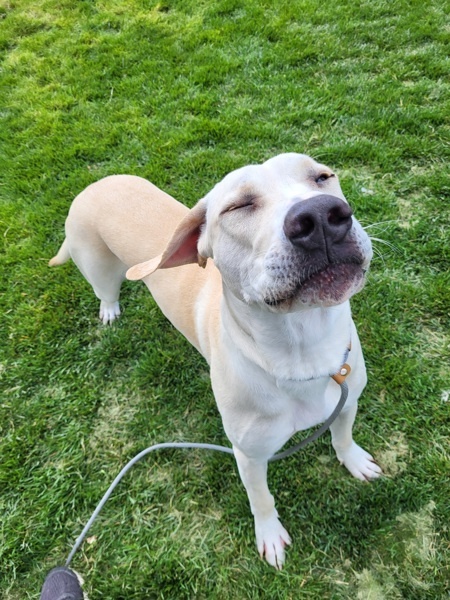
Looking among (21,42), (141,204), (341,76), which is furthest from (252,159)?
(21,42)

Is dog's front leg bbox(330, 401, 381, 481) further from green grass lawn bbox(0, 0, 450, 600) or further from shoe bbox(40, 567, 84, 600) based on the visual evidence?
shoe bbox(40, 567, 84, 600)

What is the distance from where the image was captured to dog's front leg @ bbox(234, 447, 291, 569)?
248cm

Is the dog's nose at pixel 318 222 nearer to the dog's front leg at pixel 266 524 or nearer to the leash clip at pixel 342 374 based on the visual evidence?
the leash clip at pixel 342 374

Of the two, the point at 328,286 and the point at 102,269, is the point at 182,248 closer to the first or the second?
the point at 328,286

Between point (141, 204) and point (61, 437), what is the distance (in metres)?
1.81

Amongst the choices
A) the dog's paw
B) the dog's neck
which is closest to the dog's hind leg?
the dog's neck

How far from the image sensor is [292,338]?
187 cm

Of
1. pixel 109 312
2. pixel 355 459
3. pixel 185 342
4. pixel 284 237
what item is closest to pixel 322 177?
pixel 284 237

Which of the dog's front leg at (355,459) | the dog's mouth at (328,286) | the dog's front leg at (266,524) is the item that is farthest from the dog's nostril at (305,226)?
the dog's front leg at (355,459)

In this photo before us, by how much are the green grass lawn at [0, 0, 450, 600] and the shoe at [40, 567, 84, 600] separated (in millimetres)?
115

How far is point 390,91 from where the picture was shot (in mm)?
4824

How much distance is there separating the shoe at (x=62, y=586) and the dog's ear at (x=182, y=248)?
1.88 meters

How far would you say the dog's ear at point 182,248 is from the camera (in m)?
2.08

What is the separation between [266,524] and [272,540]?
10 centimetres
